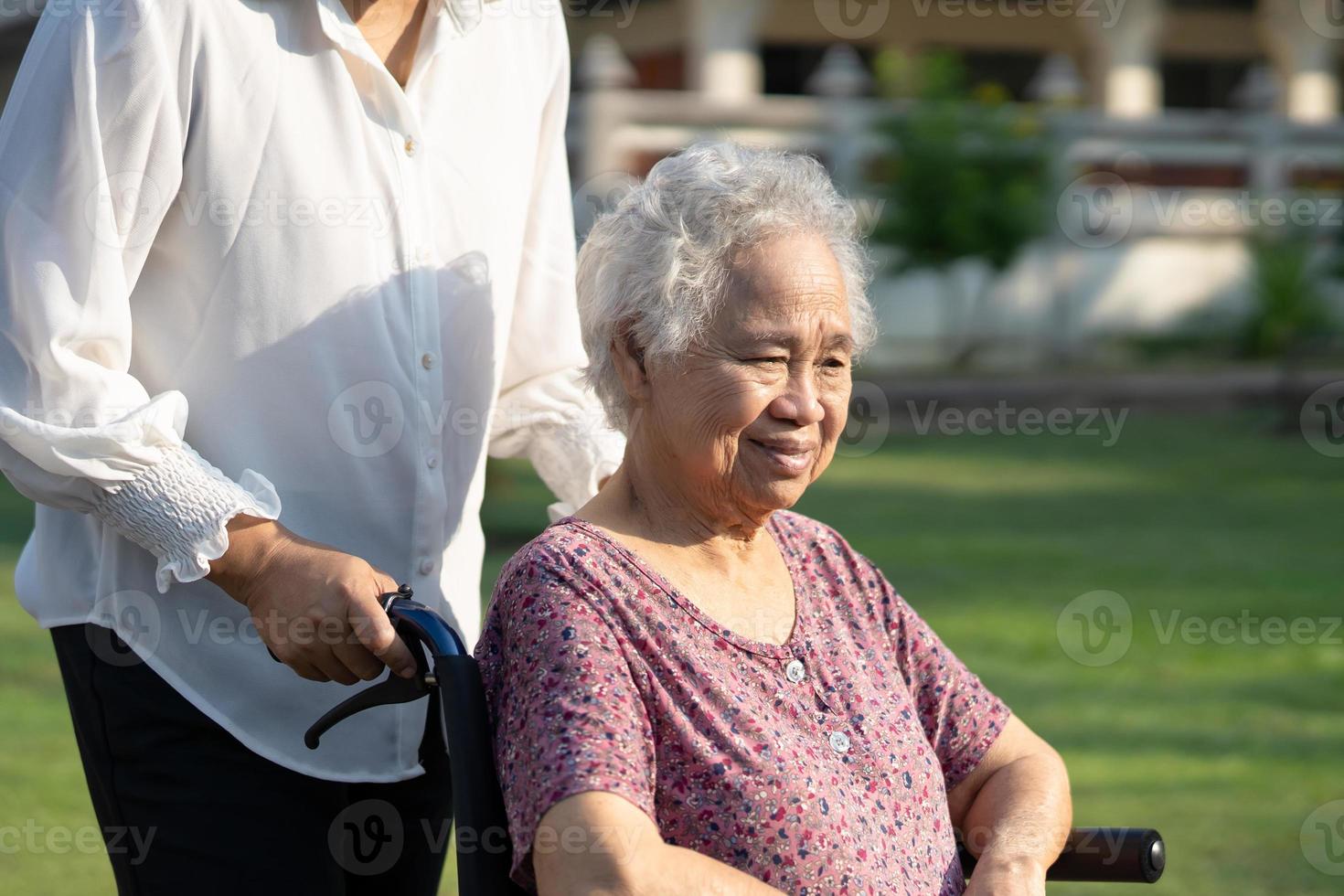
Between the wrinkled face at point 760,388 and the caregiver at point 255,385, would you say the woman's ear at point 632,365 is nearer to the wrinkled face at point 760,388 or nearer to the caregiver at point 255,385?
the wrinkled face at point 760,388

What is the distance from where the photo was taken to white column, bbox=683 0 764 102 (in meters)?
19.5

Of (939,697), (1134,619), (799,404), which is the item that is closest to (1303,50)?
(1134,619)

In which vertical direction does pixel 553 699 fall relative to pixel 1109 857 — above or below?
above

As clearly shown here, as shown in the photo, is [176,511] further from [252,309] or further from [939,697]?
[939,697]

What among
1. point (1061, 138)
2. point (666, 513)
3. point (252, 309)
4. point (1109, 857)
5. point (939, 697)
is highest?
point (252, 309)

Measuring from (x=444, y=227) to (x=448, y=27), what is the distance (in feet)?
0.84

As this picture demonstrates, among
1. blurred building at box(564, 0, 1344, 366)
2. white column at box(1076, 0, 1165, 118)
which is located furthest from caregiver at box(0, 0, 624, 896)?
white column at box(1076, 0, 1165, 118)

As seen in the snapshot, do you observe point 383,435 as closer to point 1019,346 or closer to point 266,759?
point 266,759

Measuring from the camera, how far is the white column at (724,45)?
64.0 feet

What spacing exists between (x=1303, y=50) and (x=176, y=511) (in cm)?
2293

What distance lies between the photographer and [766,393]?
6.77ft

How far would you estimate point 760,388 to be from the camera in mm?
2061

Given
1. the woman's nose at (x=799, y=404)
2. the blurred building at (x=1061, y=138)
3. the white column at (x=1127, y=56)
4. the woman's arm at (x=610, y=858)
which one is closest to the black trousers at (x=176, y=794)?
the woman's arm at (x=610, y=858)

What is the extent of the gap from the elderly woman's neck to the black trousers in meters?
0.51
